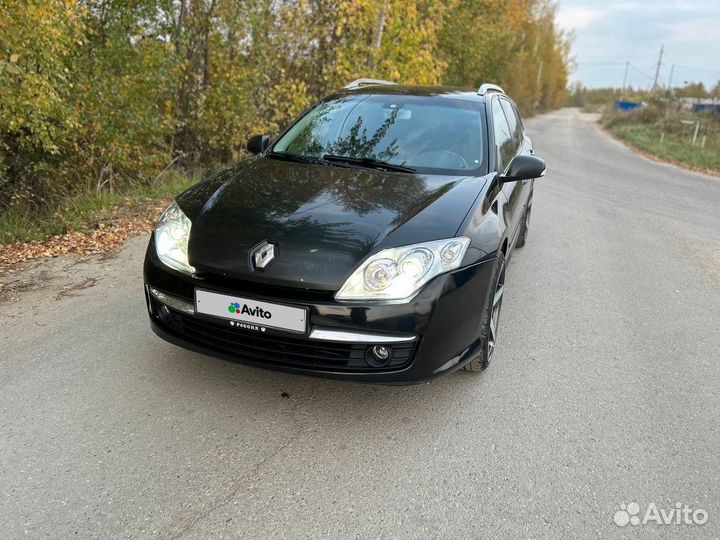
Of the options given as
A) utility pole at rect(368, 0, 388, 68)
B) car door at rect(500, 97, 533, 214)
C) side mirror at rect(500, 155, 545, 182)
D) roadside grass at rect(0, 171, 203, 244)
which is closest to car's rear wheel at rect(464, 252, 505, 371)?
side mirror at rect(500, 155, 545, 182)

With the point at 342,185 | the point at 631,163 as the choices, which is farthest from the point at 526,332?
the point at 631,163

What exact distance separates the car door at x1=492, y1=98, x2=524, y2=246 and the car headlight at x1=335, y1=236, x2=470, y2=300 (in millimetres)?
1055

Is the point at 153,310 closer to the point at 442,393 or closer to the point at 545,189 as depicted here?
the point at 442,393

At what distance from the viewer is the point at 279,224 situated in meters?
2.72

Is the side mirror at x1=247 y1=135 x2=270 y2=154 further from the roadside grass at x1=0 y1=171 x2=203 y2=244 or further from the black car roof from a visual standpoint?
the roadside grass at x1=0 y1=171 x2=203 y2=244

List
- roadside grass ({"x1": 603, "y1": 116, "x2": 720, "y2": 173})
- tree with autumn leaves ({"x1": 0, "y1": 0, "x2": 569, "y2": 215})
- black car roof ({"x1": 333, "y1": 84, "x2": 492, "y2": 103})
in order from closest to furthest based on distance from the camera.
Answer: black car roof ({"x1": 333, "y1": 84, "x2": 492, "y2": 103}), tree with autumn leaves ({"x1": 0, "y1": 0, "x2": 569, "y2": 215}), roadside grass ({"x1": 603, "y1": 116, "x2": 720, "y2": 173})

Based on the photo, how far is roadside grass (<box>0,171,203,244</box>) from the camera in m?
5.30

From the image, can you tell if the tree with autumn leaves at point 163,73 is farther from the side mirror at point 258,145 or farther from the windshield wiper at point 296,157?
the windshield wiper at point 296,157

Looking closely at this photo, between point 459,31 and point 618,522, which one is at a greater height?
point 459,31

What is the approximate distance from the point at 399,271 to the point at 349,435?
0.82 meters

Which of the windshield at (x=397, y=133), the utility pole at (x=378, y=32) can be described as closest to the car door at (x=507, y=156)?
the windshield at (x=397, y=133)

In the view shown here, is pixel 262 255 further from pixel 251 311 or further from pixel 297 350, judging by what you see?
pixel 297 350

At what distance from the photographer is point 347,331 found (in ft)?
8.10

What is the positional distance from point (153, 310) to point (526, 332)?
2448 millimetres
